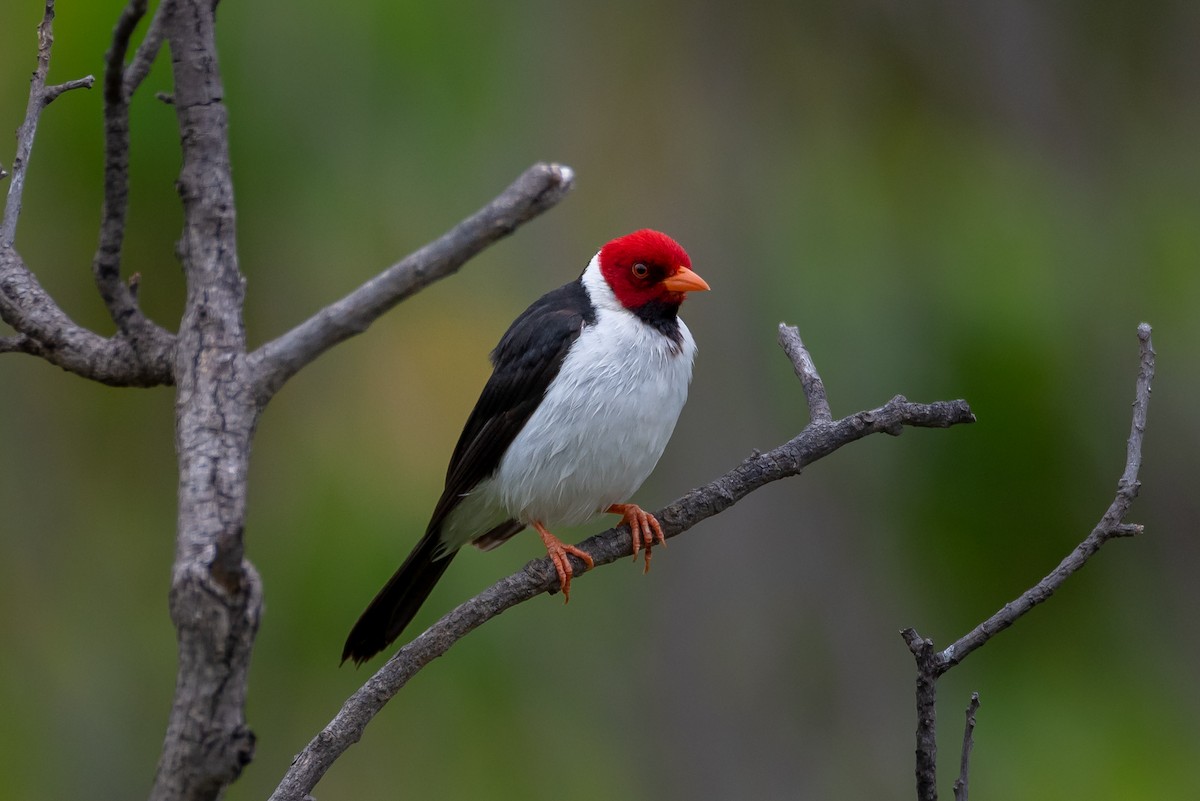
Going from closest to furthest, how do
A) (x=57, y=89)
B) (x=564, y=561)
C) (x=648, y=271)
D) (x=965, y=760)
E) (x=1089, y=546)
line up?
(x=965, y=760), (x=1089, y=546), (x=57, y=89), (x=564, y=561), (x=648, y=271)

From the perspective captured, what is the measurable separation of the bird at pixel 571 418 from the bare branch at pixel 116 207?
1.37 meters

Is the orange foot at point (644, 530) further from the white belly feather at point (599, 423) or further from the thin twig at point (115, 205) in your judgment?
the thin twig at point (115, 205)

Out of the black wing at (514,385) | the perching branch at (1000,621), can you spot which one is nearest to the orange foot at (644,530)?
the black wing at (514,385)

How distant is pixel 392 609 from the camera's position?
354 centimetres

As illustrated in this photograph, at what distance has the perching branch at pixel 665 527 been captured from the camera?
2.20 m

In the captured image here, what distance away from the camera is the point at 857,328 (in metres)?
6.32

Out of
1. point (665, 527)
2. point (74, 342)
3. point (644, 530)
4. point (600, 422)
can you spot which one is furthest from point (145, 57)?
point (644, 530)

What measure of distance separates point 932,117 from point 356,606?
163 inches

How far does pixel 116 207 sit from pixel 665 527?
→ 1350 mm

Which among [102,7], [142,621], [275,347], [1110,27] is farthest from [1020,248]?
[275,347]

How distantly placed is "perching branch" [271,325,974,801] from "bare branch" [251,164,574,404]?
33.5 inches

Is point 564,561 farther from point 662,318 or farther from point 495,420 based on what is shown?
point 662,318

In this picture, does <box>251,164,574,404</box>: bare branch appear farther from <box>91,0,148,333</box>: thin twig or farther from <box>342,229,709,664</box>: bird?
<box>342,229,709,664</box>: bird

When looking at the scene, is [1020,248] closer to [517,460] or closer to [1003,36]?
[1003,36]
